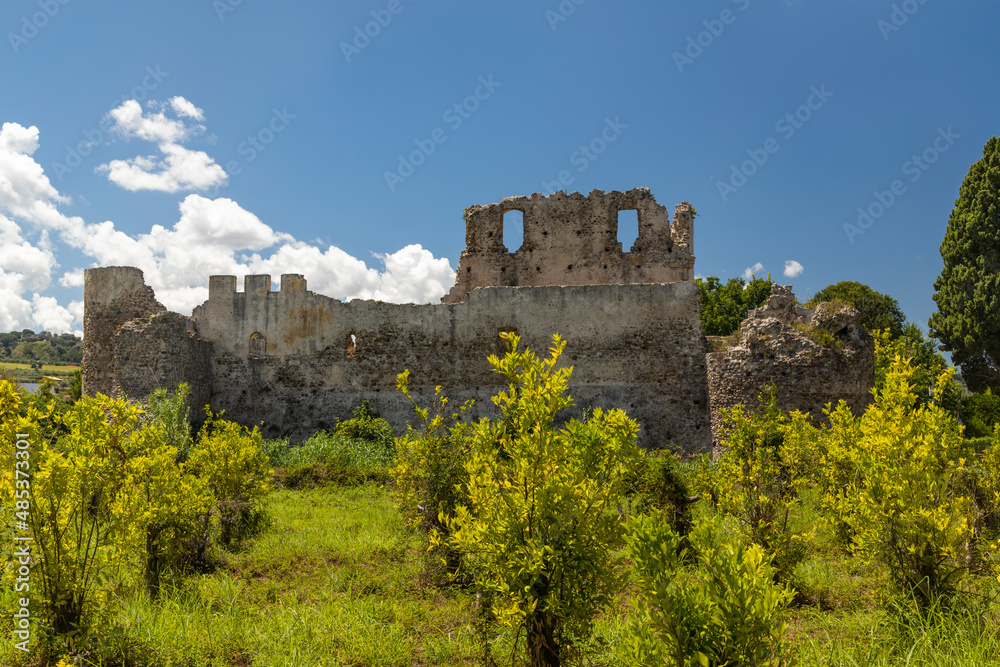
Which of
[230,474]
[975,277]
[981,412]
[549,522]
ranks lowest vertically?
[981,412]

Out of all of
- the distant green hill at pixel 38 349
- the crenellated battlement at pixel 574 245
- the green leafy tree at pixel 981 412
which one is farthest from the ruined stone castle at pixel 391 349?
the distant green hill at pixel 38 349

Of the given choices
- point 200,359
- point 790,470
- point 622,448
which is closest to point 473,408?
point 200,359

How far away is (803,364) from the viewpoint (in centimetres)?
1183

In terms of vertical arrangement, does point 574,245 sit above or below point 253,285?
above

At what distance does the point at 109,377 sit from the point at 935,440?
17.4 meters

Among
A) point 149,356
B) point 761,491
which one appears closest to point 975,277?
point 761,491

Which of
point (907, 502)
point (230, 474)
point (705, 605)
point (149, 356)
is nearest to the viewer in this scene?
point (705, 605)

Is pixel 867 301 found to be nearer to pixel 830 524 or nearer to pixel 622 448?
pixel 830 524

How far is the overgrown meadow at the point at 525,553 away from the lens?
328cm

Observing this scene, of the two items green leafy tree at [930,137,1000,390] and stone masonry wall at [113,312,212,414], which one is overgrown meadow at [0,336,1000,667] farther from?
green leafy tree at [930,137,1000,390]

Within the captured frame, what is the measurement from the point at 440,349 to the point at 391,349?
1.34 meters

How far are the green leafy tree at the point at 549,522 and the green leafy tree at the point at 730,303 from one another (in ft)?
97.5

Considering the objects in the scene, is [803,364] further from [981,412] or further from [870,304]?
[870,304]

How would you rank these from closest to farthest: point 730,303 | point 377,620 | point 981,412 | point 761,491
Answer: point 377,620, point 761,491, point 981,412, point 730,303
